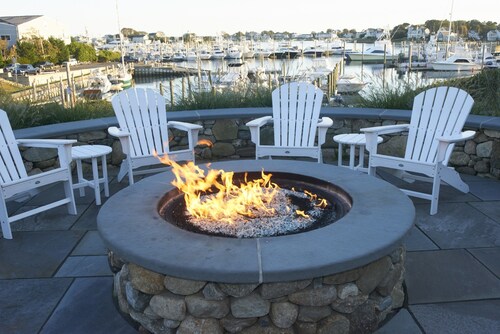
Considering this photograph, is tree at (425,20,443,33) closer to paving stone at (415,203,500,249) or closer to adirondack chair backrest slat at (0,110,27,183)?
paving stone at (415,203,500,249)

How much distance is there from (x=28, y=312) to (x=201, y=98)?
12.9 feet

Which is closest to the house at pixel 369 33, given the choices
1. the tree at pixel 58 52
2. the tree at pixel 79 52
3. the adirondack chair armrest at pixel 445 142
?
the tree at pixel 79 52

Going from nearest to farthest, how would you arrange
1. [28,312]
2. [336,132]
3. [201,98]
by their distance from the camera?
[28,312], [336,132], [201,98]

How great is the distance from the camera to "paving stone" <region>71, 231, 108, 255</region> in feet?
9.72

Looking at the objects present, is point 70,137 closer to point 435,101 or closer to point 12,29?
point 435,101

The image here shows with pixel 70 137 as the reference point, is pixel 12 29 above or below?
above

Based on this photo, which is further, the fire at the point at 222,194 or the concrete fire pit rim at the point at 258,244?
the fire at the point at 222,194

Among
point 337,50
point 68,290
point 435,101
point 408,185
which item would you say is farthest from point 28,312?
point 337,50

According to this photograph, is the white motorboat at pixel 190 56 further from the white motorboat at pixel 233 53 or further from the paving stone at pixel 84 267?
the paving stone at pixel 84 267

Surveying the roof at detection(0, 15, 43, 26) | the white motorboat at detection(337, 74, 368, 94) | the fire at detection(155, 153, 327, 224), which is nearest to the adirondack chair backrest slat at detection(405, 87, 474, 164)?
the fire at detection(155, 153, 327, 224)

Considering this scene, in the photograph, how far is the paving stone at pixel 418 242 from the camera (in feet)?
9.64

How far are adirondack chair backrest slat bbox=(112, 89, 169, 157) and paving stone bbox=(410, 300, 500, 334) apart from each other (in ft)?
9.88

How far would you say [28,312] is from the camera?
7.43ft

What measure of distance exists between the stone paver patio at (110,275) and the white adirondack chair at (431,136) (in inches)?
11.4
